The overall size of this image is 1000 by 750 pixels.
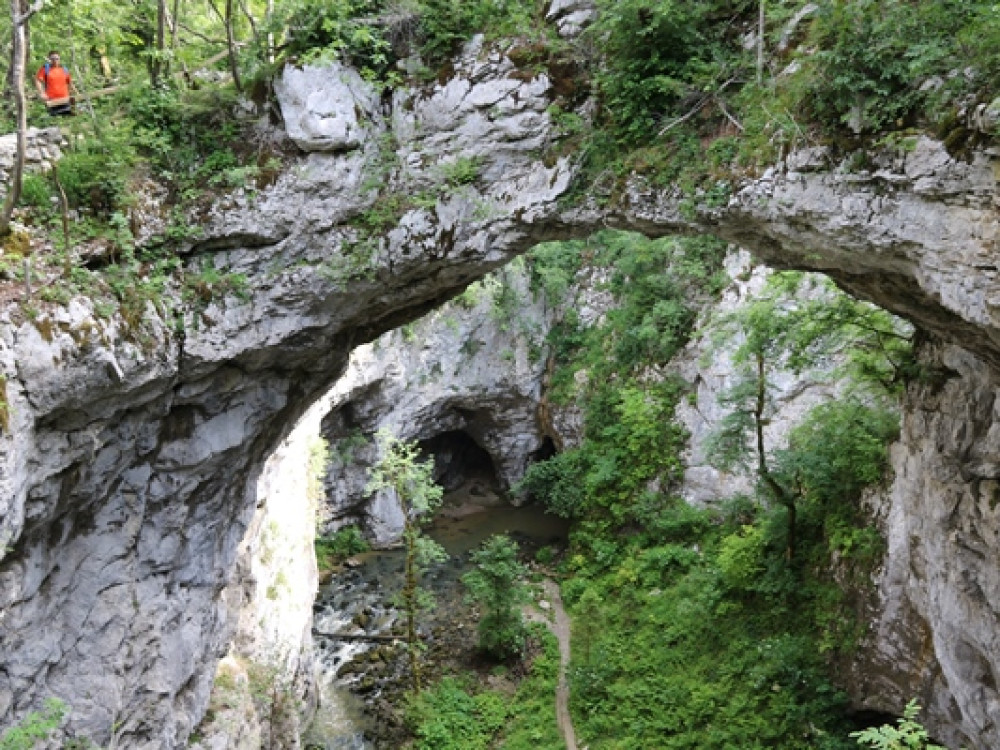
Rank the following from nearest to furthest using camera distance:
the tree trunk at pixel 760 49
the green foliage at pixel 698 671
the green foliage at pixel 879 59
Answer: the green foliage at pixel 879 59
the tree trunk at pixel 760 49
the green foliage at pixel 698 671

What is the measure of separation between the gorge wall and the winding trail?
5.80 meters

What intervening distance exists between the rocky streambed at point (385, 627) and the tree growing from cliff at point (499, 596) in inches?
35.0

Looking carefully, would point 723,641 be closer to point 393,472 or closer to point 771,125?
point 393,472

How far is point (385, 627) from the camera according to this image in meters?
17.6

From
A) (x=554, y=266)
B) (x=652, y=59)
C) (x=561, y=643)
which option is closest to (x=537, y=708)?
(x=561, y=643)

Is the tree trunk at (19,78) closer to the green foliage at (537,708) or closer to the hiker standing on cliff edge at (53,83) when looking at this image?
the hiker standing on cliff edge at (53,83)

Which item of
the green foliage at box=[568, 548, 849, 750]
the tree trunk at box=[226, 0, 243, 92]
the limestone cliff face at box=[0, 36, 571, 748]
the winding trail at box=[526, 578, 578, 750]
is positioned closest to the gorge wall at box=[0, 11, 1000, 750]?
the limestone cliff face at box=[0, 36, 571, 748]

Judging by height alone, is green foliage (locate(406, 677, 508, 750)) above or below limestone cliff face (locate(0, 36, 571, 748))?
below

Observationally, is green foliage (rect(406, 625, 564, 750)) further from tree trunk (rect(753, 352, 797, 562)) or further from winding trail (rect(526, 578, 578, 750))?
tree trunk (rect(753, 352, 797, 562))

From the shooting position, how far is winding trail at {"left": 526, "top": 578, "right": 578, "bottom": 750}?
44.9 feet

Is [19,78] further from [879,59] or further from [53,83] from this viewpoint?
[879,59]

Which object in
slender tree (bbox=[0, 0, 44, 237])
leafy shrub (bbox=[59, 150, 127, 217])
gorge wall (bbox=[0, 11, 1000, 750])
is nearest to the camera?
slender tree (bbox=[0, 0, 44, 237])

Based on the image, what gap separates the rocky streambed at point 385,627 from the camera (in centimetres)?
1459

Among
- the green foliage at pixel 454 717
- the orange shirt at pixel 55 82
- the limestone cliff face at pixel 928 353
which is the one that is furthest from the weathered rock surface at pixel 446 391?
the limestone cliff face at pixel 928 353
